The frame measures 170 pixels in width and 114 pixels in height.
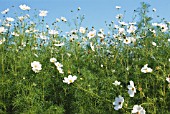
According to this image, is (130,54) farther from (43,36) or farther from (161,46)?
(43,36)

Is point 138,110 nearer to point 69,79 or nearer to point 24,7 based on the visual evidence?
point 69,79

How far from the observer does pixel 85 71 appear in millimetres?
4516

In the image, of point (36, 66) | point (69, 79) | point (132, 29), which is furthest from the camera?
point (132, 29)

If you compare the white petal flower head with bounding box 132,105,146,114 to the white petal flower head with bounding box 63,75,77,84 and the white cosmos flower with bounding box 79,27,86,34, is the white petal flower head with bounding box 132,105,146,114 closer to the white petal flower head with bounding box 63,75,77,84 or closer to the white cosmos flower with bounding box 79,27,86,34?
the white petal flower head with bounding box 63,75,77,84

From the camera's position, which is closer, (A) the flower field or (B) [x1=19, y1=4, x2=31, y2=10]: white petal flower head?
(A) the flower field

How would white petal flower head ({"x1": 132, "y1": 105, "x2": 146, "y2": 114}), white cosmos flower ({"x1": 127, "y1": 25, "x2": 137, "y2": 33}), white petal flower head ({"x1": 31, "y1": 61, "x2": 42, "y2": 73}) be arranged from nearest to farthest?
white petal flower head ({"x1": 132, "y1": 105, "x2": 146, "y2": 114}) → white petal flower head ({"x1": 31, "y1": 61, "x2": 42, "y2": 73}) → white cosmos flower ({"x1": 127, "y1": 25, "x2": 137, "y2": 33})

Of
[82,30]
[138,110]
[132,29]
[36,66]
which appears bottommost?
[138,110]

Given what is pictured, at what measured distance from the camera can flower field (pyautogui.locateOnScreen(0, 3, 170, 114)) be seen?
412cm

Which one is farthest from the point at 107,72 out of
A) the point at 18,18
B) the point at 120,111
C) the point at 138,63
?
the point at 18,18

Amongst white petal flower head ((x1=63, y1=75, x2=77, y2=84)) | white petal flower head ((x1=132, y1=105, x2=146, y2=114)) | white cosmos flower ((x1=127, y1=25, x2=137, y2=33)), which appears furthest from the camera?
white cosmos flower ((x1=127, y1=25, x2=137, y2=33))

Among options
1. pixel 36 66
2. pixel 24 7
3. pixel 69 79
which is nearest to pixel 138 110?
pixel 69 79

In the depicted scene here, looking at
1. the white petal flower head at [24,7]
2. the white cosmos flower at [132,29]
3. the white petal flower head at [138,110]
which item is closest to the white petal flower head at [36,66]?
the white petal flower head at [138,110]

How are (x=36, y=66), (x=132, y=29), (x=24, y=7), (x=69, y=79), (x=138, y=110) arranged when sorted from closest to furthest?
1. (x=138, y=110)
2. (x=69, y=79)
3. (x=36, y=66)
4. (x=132, y=29)
5. (x=24, y=7)

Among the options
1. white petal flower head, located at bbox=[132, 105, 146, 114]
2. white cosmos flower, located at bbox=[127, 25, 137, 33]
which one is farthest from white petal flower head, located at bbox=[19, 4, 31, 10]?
white petal flower head, located at bbox=[132, 105, 146, 114]
